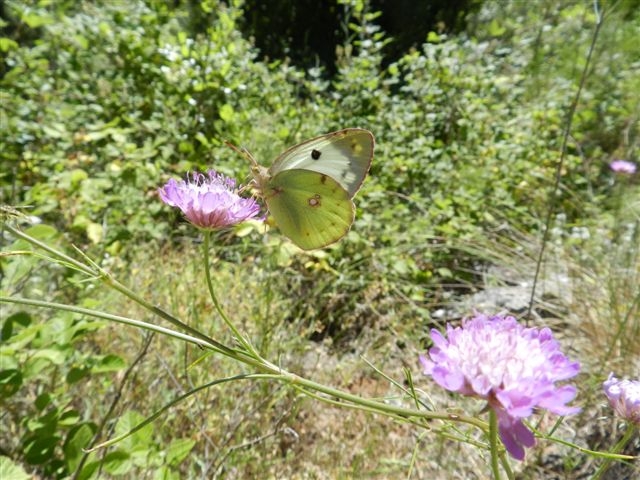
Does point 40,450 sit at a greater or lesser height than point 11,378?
lesser

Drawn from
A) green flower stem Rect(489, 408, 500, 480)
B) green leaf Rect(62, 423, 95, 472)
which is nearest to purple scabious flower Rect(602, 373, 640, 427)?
green flower stem Rect(489, 408, 500, 480)

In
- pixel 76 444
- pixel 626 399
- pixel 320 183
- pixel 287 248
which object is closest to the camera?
pixel 626 399

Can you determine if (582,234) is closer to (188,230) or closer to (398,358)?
(398,358)

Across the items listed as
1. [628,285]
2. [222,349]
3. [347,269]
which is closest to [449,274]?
[347,269]

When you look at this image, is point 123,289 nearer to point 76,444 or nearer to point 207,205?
point 207,205

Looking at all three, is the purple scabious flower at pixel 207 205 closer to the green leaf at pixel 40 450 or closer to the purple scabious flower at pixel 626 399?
the green leaf at pixel 40 450

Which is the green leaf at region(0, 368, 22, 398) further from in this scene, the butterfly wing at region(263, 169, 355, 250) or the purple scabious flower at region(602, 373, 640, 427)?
the purple scabious flower at region(602, 373, 640, 427)

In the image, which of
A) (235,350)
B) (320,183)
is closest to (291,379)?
(235,350)
